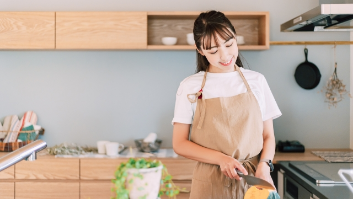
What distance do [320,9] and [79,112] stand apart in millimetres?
2188

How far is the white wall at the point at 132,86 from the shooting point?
3184 millimetres

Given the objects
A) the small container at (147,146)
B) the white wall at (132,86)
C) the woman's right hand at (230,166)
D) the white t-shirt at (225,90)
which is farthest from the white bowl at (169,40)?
the woman's right hand at (230,166)

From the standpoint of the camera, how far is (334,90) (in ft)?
10.3

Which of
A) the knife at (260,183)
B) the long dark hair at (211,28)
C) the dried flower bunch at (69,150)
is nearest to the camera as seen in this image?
the knife at (260,183)

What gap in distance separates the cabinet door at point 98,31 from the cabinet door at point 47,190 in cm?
105

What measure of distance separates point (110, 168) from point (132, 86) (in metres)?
0.79

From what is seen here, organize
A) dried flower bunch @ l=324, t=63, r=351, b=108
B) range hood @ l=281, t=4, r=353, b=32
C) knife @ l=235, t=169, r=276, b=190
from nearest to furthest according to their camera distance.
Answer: knife @ l=235, t=169, r=276, b=190, range hood @ l=281, t=4, r=353, b=32, dried flower bunch @ l=324, t=63, r=351, b=108

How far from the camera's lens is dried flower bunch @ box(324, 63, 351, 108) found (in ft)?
10.1

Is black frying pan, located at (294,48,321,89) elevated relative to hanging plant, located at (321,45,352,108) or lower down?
elevated

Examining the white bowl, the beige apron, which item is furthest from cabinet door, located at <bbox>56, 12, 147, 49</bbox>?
the beige apron

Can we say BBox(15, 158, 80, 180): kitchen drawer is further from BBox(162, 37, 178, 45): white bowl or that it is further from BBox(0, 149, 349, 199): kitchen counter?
BBox(162, 37, 178, 45): white bowl

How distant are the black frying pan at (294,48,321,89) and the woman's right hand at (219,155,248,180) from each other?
1928mm

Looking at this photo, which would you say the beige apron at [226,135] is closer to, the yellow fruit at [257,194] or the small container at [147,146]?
the yellow fruit at [257,194]

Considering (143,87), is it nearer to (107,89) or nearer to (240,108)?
(107,89)
